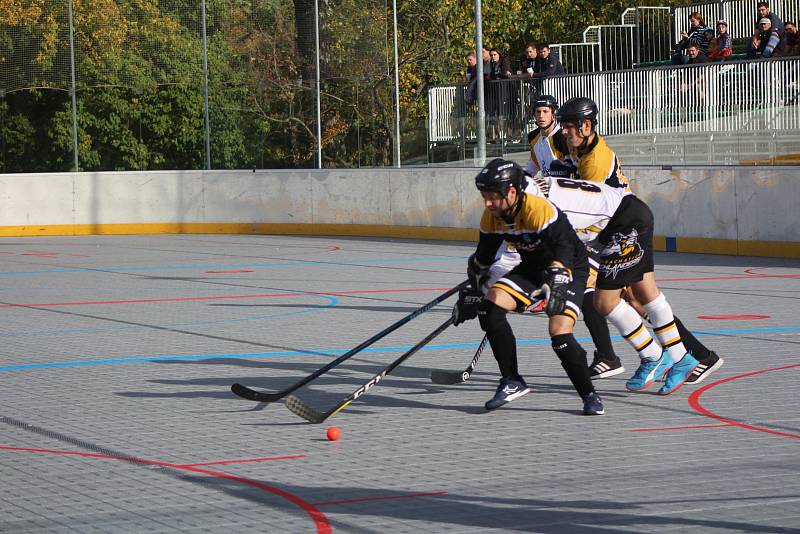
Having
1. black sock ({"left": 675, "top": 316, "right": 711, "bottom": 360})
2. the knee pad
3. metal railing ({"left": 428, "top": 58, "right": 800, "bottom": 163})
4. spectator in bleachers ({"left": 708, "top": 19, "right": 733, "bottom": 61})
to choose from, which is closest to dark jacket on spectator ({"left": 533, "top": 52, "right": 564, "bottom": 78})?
metal railing ({"left": 428, "top": 58, "right": 800, "bottom": 163})

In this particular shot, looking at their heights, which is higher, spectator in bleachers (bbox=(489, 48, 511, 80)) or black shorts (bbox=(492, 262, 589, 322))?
spectator in bleachers (bbox=(489, 48, 511, 80))

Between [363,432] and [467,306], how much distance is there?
3.89ft

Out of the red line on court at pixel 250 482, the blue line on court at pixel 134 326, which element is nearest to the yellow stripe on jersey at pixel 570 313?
the red line on court at pixel 250 482

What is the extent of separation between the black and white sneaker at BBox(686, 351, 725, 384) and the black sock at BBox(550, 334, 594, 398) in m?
1.16

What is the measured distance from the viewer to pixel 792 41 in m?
21.2

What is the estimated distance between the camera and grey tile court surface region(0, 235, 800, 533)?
5504mm

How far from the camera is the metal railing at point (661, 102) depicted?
1975 centimetres

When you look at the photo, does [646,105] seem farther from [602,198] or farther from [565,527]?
[565,527]

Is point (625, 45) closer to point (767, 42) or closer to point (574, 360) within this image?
point (767, 42)

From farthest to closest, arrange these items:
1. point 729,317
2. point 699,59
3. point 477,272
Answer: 1. point 699,59
2. point 729,317
3. point 477,272

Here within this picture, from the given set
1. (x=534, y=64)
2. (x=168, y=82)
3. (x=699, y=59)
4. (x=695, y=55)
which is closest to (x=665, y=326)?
(x=695, y=55)

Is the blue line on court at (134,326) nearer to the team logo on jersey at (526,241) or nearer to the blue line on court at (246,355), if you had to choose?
the blue line on court at (246,355)

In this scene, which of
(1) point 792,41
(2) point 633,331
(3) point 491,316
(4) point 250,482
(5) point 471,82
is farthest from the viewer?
(5) point 471,82

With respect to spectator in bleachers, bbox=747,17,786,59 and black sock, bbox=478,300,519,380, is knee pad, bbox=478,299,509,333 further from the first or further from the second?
spectator in bleachers, bbox=747,17,786,59
